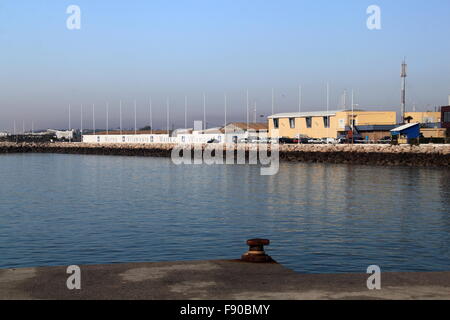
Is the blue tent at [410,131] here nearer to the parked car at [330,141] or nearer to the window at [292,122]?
the parked car at [330,141]

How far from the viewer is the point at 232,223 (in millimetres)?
28938

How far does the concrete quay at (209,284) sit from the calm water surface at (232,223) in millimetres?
6619

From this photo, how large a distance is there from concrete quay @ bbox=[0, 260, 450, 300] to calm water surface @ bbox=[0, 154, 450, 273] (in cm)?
662

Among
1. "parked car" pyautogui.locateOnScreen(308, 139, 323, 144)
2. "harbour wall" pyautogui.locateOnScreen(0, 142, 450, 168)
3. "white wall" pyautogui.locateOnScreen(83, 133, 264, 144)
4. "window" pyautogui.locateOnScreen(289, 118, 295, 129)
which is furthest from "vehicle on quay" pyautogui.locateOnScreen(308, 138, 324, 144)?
"white wall" pyautogui.locateOnScreen(83, 133, 264, 144)

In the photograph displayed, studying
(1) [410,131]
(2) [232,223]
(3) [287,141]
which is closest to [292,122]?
(3) [287,141]

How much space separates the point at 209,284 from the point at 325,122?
107 metres

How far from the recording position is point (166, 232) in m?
25.8

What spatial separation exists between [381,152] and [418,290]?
7774cm

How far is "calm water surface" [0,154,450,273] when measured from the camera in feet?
66.6

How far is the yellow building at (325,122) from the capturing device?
358 ft

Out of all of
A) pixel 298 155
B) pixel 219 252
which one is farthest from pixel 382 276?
pixel 298 155

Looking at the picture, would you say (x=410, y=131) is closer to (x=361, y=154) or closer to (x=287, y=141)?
(x=361, y=154)
